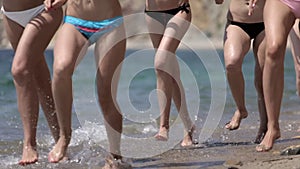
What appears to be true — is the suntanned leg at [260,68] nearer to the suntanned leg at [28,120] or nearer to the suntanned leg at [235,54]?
the suntanned leg at [235,54]

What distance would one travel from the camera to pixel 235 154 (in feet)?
24.5

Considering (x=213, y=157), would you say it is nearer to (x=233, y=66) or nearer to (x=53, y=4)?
(x=233, y=66)

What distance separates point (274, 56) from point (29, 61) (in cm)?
195

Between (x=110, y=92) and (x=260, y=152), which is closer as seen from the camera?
(x=110, y=92)

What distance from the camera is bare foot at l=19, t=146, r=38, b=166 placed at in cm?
690

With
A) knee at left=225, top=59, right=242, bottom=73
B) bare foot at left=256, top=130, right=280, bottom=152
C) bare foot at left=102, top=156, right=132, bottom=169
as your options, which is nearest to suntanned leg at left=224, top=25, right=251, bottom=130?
knee at left=225, top=59, right=242, bottom=73

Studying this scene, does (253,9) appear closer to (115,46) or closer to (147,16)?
(147,16)

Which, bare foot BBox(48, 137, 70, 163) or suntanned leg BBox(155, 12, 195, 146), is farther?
suntanned leg BBox(155, 12, 195, 146)

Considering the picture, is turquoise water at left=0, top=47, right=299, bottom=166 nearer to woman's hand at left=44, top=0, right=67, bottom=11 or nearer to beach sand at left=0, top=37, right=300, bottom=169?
beach sand at left=0, top=37, right=300, bottom=169

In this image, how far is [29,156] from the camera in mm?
6941

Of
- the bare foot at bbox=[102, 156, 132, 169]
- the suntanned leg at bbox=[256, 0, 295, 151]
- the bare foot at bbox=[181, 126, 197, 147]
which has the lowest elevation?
the bare foot at bbox=[181, 126, 197, 147]

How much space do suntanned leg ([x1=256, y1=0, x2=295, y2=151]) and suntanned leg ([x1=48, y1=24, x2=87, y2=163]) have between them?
149 cm

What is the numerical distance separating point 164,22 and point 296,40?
1.35 meters

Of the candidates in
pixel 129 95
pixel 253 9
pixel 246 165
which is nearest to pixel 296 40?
pixel 253 9
